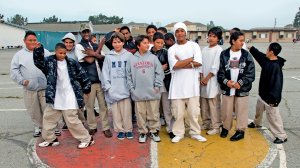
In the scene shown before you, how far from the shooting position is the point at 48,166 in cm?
396

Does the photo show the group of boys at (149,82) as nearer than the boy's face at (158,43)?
Yes

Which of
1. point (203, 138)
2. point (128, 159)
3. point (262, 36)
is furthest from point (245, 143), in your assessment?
point (262, 36)

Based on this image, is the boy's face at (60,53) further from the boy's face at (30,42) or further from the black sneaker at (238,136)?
the black sneaker at (238,136)

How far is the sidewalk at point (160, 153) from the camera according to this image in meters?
3.96

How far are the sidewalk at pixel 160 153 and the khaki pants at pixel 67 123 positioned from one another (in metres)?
0.20

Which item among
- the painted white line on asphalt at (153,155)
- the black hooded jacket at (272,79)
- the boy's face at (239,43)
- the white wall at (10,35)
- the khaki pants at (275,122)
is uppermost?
the white wall at (10,35)

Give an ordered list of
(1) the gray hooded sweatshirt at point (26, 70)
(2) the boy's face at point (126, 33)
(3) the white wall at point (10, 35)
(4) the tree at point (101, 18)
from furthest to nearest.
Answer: (4) the tree at point (101, 18), (3) the white wall at point (10, 35), (2) the boy's face at point (126, 33), (1) the gray hooded sweatshirt at point (26, 70)

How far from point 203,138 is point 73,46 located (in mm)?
2796

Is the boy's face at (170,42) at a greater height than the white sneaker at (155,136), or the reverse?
the boy's face at (170,42)

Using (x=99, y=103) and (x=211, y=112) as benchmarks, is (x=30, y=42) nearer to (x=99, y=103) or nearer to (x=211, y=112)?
(x=99, y=103)

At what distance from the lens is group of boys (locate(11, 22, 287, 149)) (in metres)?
4.44

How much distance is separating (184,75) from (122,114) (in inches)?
50.7

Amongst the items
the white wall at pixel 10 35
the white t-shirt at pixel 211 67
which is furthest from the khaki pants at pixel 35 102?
the white wall at pixel 10 35

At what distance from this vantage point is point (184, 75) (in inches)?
179
